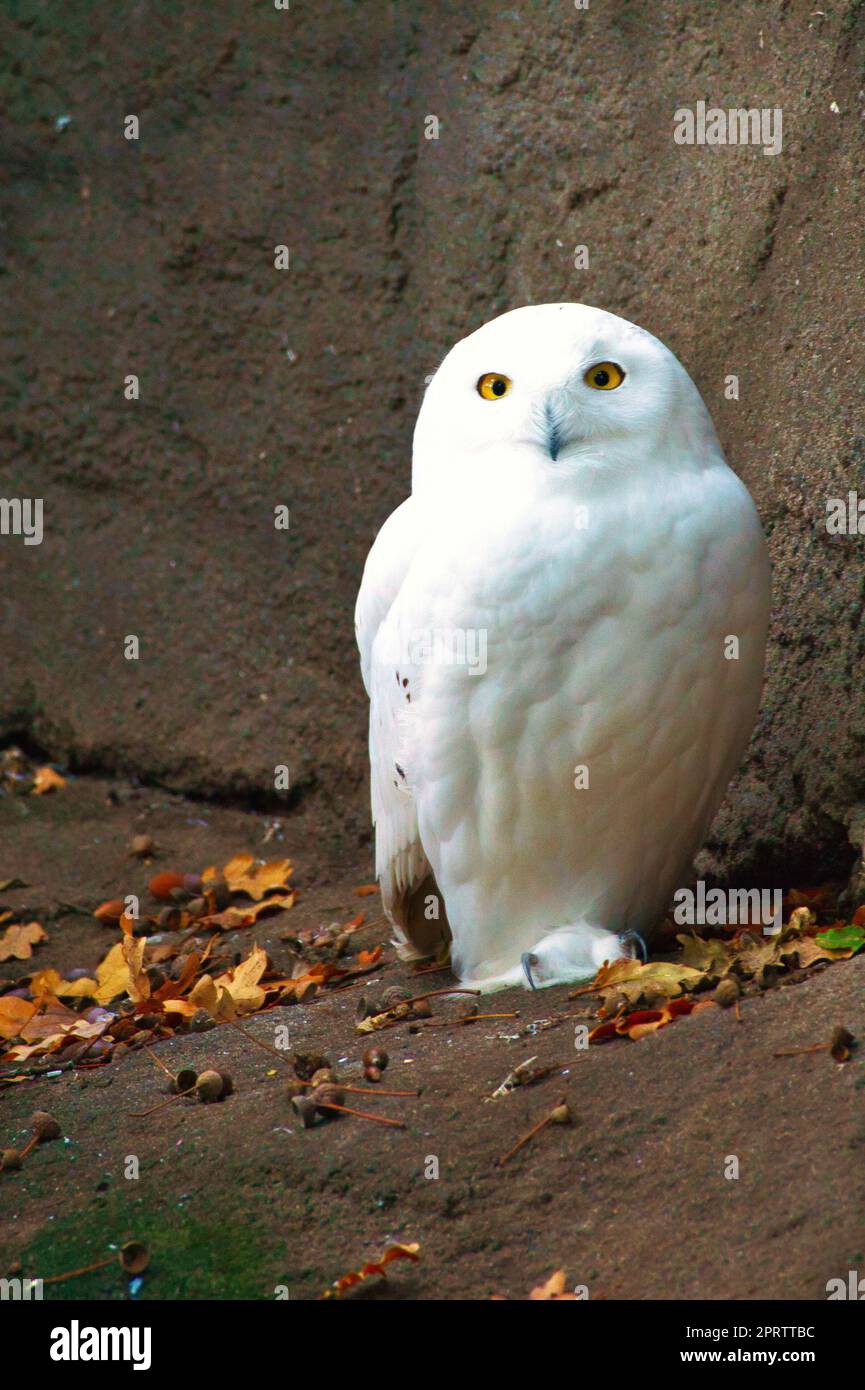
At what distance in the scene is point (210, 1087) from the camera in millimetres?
3631

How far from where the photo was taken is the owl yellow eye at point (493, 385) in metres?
3.80

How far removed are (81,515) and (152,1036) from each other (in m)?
2.94

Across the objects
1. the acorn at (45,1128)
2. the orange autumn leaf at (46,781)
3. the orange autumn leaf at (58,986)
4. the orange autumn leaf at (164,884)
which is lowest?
the acorn at (45,1128)

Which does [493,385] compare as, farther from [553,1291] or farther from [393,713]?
[553,1291]

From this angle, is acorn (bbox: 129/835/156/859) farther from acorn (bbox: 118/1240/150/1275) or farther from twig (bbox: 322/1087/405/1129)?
acorn (bbox: 118/1240/150/1275)

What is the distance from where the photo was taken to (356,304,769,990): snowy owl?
12.1 ft

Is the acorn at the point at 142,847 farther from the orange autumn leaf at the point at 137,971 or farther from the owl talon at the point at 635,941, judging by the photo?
the owl talon at the point at 635,941

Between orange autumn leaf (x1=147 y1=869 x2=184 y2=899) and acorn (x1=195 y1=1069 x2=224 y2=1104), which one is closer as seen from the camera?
acorn (x1=195 y1=1069 x2=224 y2=1104)

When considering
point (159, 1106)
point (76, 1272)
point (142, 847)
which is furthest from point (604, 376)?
point (142, 847)

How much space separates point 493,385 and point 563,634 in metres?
0.66

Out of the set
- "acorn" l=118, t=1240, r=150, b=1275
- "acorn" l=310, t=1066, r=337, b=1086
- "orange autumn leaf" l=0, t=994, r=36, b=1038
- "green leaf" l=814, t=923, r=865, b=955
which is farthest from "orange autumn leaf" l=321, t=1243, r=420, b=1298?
"orange autumn leaf" l=0, t=994, r=36, b=1038

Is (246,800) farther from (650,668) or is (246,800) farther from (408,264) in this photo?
(650,668)

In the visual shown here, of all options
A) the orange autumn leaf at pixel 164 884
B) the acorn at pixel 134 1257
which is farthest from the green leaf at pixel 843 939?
the orange autumn leaf at pixel 164 884

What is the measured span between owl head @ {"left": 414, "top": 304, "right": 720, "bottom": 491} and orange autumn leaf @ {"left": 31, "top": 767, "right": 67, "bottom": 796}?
331 cm
